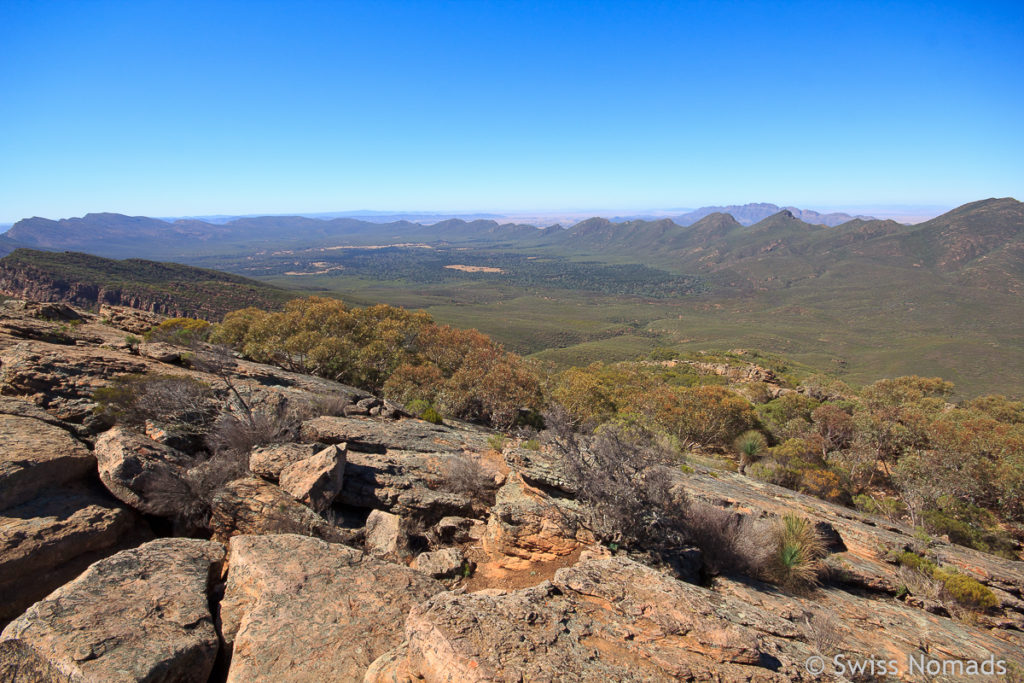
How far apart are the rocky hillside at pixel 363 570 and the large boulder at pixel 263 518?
39 millimetres

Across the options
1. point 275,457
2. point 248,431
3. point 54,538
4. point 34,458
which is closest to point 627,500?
point 275,457

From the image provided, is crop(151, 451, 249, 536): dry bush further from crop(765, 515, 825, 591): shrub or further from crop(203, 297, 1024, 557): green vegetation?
crop(765, 515, 825, 591): shrub

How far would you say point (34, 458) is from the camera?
725 cm

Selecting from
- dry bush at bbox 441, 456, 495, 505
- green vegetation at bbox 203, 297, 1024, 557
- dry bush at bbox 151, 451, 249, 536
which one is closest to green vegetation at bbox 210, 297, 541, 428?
green vegetation at bbox 203, 297, 1024, 557

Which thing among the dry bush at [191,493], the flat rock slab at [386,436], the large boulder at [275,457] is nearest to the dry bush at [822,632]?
the flat rock slab at [386,436]

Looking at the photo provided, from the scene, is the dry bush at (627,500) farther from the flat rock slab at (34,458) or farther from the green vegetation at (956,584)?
the flat rock slab at (34,458)

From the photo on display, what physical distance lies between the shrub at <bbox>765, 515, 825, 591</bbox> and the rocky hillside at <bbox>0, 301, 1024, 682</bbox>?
0.88 ft

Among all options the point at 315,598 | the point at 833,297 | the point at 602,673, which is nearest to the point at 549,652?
the point at 602,673

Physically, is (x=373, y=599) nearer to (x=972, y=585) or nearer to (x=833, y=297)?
(x=972, y=585)

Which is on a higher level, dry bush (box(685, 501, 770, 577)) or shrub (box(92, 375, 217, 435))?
shrub (box(92, 375, 217, 435))

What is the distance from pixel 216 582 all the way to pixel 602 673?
19.9 ft

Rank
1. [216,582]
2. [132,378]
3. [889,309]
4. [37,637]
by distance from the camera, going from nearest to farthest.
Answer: [37,637], [216,582], [132,378], [889,309]

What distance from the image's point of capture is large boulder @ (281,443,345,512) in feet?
28.2

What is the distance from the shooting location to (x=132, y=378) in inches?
476
